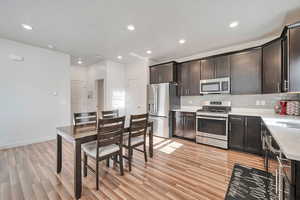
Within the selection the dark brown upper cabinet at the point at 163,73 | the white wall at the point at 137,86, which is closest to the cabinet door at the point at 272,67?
the dark brown upper cabinet at the point at 163,73

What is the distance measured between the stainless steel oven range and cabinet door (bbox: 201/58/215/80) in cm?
79

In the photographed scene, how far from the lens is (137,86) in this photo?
16.6 feet

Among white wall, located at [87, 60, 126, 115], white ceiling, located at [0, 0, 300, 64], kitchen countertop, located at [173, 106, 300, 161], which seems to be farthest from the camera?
white wall, located at [87, 60, 126, 115]

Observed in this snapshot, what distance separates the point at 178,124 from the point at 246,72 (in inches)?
90.3

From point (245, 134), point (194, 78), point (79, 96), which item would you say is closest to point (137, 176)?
point (245, 134)

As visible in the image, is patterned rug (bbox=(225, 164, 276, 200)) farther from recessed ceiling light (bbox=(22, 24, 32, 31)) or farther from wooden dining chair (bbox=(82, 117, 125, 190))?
recessed ceiling light (bbox=(22, 24, 32, 31))

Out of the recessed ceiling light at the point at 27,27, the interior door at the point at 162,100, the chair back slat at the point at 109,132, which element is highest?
the recessed ceiling light at the point at 27,27

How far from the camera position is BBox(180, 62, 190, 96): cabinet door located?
13.7 feet

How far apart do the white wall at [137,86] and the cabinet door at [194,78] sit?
1590mm

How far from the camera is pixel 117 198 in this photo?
1.65 m

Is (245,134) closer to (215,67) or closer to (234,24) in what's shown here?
(215,67)

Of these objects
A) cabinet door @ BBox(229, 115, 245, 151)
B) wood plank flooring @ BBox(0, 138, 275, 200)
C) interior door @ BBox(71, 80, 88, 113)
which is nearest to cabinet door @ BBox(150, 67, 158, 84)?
wood plank flooring @ BBox(0, 138, 275, 200)

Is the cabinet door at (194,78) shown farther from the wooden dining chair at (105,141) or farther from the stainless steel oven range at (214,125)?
the wooden dining chair at (105,141)

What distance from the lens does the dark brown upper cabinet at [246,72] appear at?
303cm
